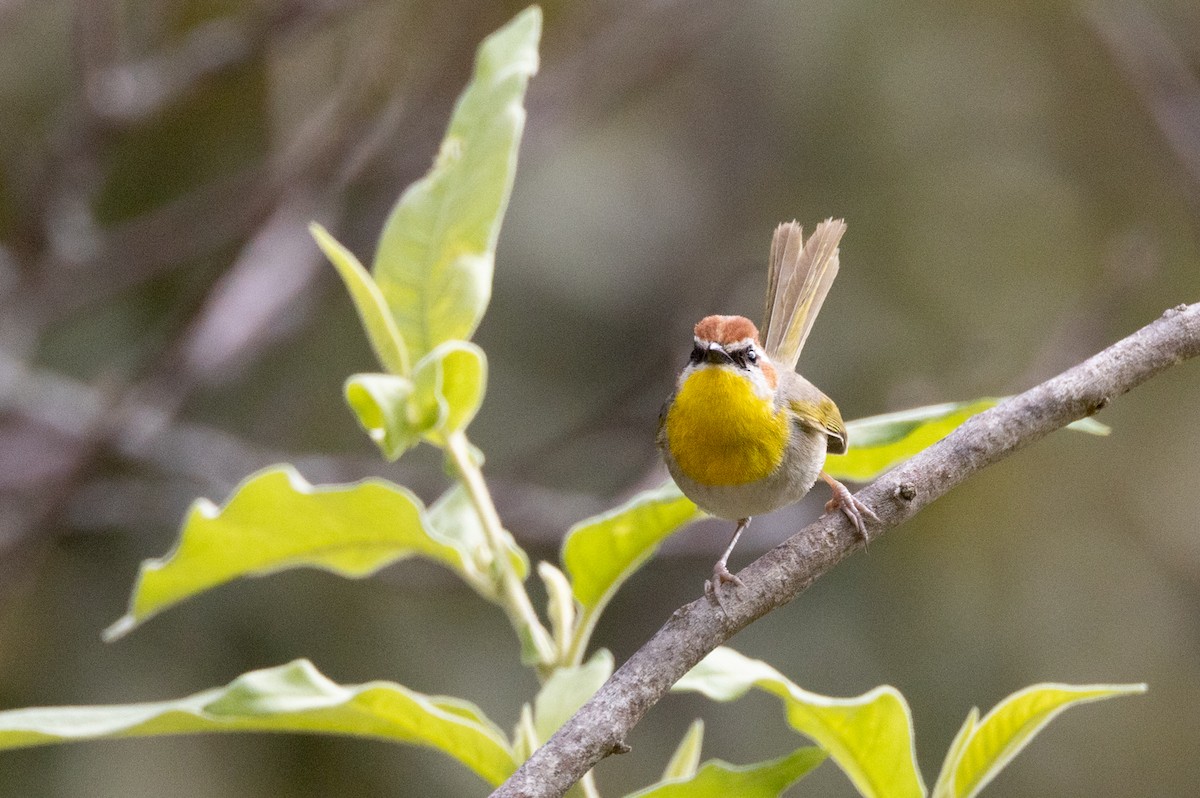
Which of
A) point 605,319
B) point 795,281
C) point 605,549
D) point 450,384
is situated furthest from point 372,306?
point 605,319

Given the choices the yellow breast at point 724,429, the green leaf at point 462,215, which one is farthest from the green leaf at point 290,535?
the yellow breast at point 724,429

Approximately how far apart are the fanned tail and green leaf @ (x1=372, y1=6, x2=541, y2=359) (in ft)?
3.03

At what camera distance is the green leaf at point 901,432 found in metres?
1.66

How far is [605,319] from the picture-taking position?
5.21m

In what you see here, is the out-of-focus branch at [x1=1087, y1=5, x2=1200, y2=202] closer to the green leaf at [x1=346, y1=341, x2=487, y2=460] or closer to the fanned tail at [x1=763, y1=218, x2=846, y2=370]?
the fanned tail at [x1=763, y1=218, x2=846, y2=370]

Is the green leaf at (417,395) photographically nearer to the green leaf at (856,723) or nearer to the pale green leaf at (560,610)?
the pale green leaf at (560,610)

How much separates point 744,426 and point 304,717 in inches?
42.4

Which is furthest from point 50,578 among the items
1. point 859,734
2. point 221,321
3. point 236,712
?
point 859,734

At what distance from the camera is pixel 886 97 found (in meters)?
5.77

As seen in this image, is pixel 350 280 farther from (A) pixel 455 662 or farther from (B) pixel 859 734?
(A) pixel 455 662

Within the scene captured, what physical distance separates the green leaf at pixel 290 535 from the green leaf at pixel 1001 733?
628 mm

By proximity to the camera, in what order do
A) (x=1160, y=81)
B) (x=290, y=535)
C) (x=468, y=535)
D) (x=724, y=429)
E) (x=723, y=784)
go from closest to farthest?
(x=723, y=784) < (x=290, y=535) < (x=468, y=535) < (x=724, y=429) < (x=1160, y=81)

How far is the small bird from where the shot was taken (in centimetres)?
223

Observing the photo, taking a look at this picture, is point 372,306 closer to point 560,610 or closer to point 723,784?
point 560,610
